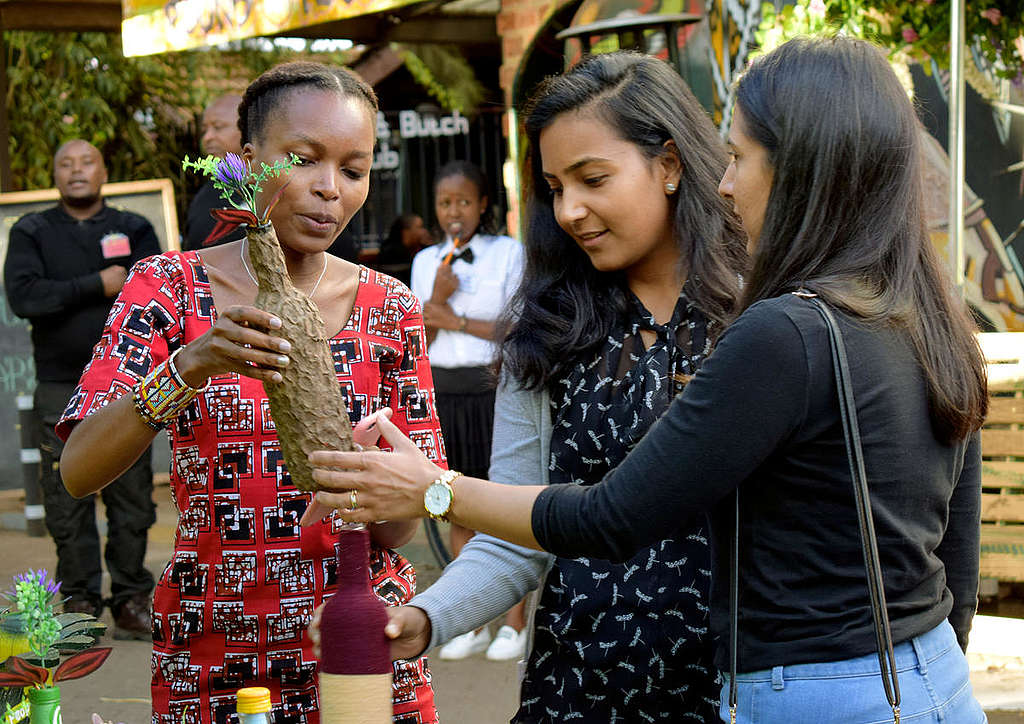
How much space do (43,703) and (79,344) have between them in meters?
4.55

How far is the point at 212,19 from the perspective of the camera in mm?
7203

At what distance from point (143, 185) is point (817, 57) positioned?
7950 millimetres

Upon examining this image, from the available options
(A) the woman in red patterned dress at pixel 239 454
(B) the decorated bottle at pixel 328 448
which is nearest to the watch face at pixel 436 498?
(B) the decorated bottle at pixel 328 448

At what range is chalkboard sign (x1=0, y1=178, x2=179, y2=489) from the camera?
8875mm

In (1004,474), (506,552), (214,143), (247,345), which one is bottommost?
(1004,474)

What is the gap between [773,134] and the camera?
1692 millimetres

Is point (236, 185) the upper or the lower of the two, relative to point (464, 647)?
upper

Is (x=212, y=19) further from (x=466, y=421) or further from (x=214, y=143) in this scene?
(x=466, y=421)

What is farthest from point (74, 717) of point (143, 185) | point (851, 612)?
point (143, 185)

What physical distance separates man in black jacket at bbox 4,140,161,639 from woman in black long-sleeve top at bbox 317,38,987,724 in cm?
456

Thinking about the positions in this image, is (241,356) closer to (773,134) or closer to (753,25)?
(773,134)

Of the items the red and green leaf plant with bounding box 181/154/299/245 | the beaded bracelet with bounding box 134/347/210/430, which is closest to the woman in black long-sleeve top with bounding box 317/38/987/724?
the beaded bracelet with bounding box 134/347/210/430

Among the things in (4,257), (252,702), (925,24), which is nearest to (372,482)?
(252,702)

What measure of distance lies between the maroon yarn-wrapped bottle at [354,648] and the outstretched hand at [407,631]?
118 millimetres
